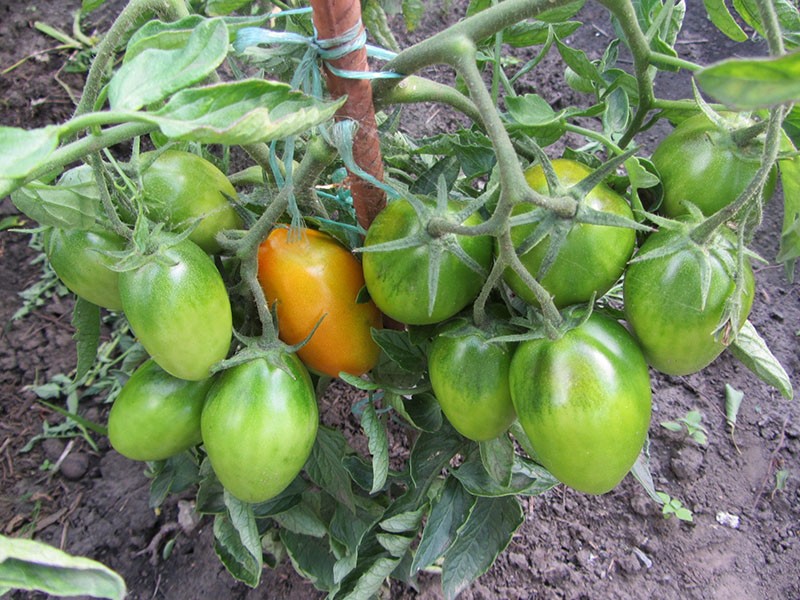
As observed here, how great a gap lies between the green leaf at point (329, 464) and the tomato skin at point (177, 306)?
33 cm

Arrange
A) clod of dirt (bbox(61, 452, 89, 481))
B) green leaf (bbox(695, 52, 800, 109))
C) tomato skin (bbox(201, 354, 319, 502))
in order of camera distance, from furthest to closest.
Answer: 1. clod of dirt (bbox(61, 452, 89, 481))
2. tomato skin (bbox(201, 354, 319, 502))
3. green leaf (bbox(695, 52, 800, 109))

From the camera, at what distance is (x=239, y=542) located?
115 centimetres

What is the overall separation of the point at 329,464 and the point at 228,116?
0.73 metres

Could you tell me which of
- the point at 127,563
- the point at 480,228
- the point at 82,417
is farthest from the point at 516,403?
the point at 82,417

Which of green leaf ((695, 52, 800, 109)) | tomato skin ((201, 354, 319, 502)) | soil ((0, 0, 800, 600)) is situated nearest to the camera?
green leaf ((695, 52, 800, 109))

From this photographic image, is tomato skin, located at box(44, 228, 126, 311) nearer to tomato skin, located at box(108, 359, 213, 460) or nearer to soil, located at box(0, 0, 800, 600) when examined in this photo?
tomato skin, located at box(108, 359, 213, 460)

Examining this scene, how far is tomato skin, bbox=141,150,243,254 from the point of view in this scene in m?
0.92

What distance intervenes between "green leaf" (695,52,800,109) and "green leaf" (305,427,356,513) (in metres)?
0.85

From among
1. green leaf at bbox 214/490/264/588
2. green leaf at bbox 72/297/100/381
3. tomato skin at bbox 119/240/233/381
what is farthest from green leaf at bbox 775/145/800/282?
green leaf at bbox 72/297/100/381

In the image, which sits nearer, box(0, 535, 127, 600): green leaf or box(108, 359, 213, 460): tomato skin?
box(0, 535, 127, 600): green leaf

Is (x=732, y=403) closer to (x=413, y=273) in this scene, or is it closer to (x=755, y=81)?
(x=413, y=273)

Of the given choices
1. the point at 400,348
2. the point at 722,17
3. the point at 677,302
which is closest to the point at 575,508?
the point at 400,348

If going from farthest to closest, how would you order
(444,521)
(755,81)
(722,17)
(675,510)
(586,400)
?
(675,510) < (444,521) < (722,17) < (586,400) < (755,81)

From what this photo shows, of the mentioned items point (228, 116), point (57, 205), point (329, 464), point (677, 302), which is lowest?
point (329, 464)
